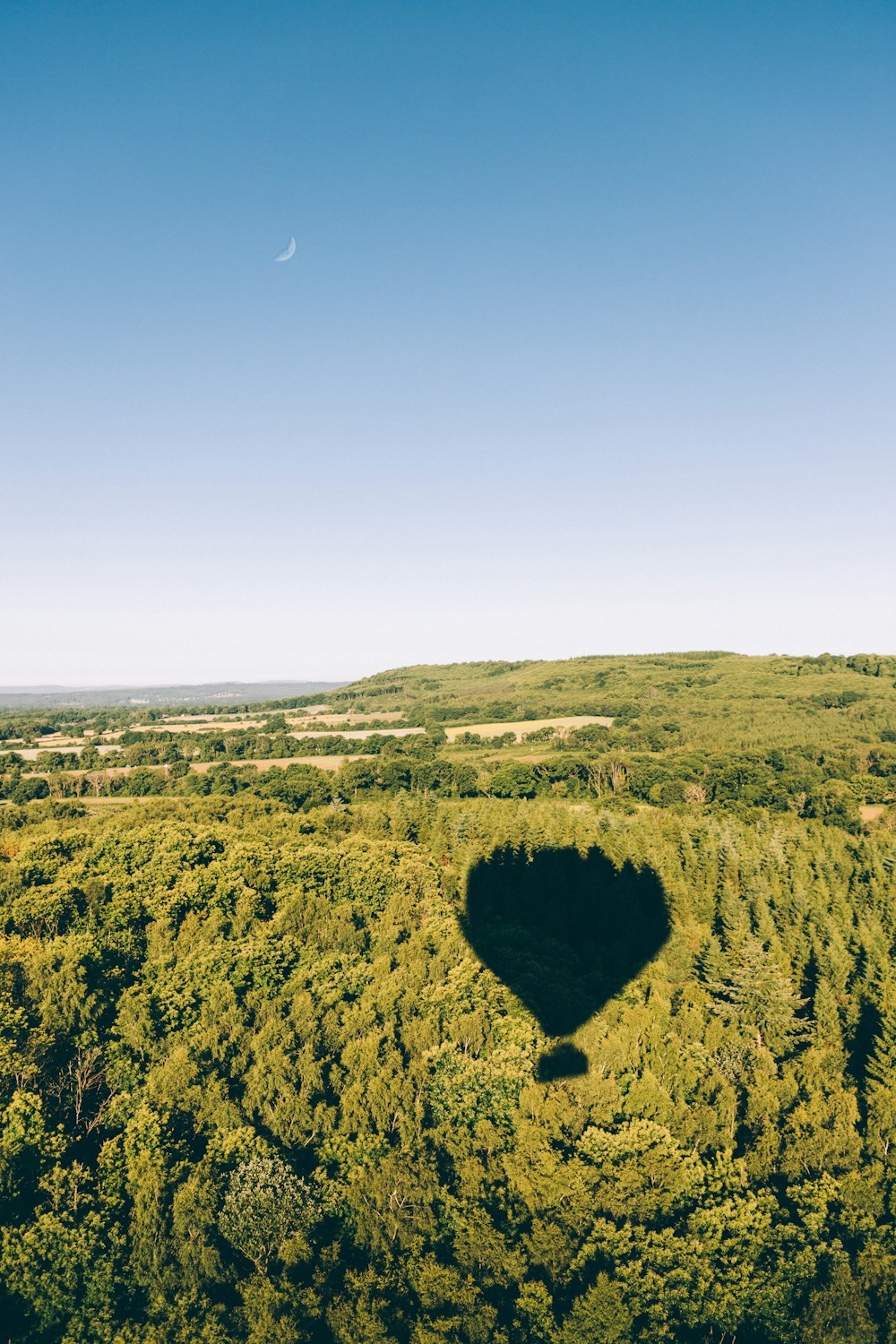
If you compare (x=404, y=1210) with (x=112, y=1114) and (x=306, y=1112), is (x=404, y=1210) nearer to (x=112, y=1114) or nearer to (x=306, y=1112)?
(x=306, y=1112)

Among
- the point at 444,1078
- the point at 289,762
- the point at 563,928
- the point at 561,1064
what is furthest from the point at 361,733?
the point at 444,1078

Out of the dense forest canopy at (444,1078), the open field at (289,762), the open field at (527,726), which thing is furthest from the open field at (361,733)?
the dense forest canopy at (444,1078)

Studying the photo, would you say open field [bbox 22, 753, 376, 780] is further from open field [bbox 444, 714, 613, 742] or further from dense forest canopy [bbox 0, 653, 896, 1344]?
open field [bbox 444, 714, 613, 742]

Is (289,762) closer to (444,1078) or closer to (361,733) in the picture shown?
(361,733)

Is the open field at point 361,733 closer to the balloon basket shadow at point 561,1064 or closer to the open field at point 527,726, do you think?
the open field at point 527,726

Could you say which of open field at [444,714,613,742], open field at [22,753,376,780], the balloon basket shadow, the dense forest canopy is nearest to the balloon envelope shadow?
the balloon basket shadow

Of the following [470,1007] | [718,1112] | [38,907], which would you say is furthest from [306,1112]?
[38,907]

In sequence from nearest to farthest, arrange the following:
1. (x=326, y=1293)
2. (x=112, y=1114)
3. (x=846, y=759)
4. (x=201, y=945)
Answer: (x=326, y=1293) → (x=112, y=1114) → (x=201, y=945) → (x=846, y=759)
